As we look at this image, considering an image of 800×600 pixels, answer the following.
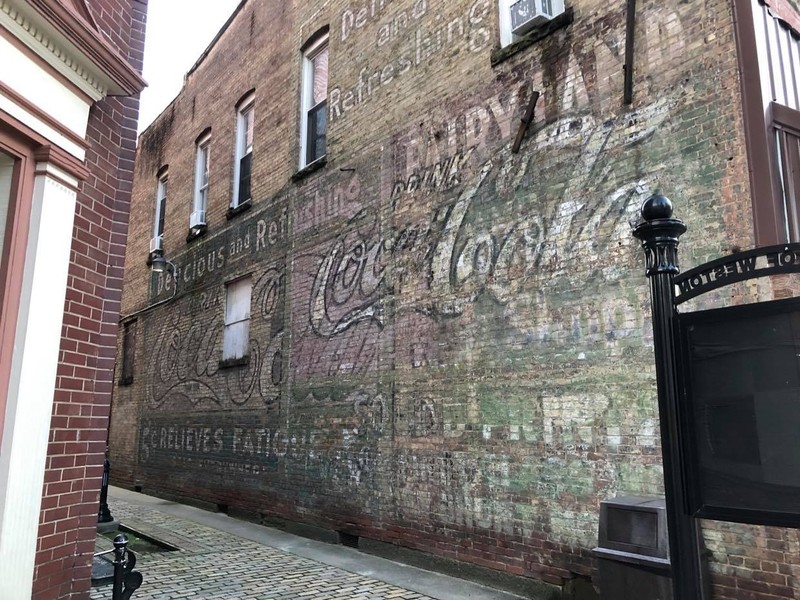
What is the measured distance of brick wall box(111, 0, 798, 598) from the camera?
5754 millimetres

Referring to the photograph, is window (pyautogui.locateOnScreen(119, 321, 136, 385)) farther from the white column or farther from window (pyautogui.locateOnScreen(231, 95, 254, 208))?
the white column

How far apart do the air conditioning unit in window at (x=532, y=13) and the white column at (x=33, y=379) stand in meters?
5.18

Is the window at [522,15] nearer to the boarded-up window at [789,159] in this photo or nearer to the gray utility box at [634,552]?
the boarded-up window at [789,159]

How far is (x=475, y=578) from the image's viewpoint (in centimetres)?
686

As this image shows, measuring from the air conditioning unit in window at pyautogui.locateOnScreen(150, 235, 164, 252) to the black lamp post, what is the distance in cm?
1461

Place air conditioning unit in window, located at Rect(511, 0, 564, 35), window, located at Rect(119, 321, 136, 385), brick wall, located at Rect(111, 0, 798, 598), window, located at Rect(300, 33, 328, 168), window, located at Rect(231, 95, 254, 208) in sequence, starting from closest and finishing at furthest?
1. brick wall, located at Rect(111, 0, 798, 598)
2. air conditioning unit in window, located at Rect(511, 0, 564, 35)
3. window, located at Rect(300, 33, 328, 168)
4. window, located at Rect(231, 95, 254, 208)
5. window, located at Rect(119, 321, 136, 385)

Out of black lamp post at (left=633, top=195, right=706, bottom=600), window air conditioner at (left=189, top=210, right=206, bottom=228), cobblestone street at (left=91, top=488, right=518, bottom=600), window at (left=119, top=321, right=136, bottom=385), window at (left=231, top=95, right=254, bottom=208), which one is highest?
window at (left=231, top=95, right=254, bottom=208)

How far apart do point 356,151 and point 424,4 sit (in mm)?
2244

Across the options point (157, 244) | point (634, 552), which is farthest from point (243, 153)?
point (634, 552)

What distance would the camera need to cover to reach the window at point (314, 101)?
36.0 feet

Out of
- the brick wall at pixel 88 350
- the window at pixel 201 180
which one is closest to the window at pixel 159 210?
the window at pixel 201 180

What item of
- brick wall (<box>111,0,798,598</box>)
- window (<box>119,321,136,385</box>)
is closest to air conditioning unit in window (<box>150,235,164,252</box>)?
window (<box>119,321,136,385</box>)

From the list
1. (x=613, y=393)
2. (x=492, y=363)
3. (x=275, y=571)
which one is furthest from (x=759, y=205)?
(x=275, y=571)

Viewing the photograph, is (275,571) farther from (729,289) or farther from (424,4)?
(424,4)
